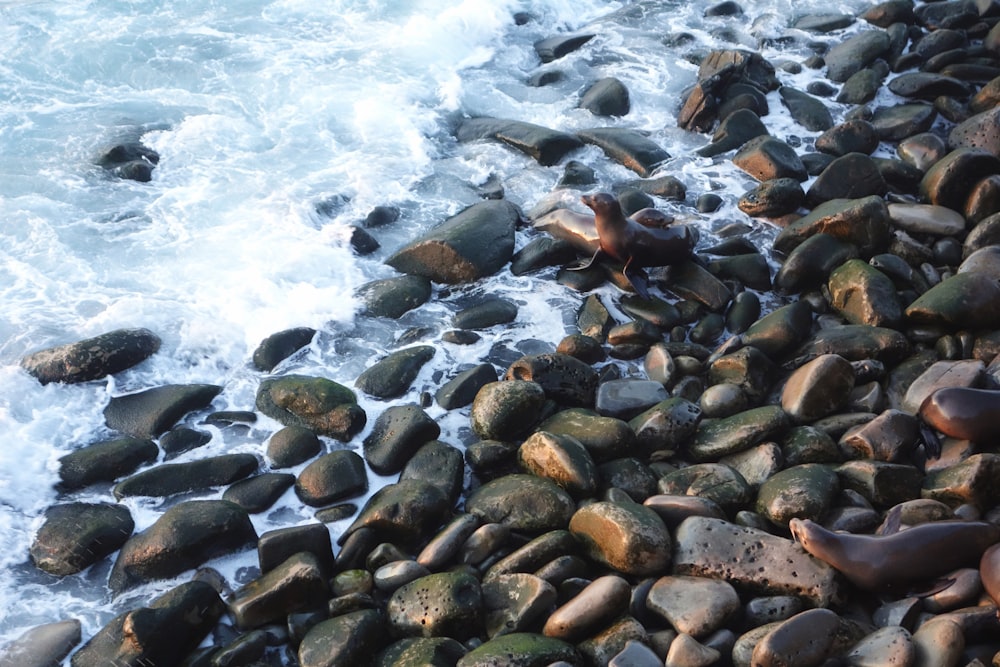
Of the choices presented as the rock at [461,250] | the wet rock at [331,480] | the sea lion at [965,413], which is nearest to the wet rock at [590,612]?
the wet rock at [331,480]

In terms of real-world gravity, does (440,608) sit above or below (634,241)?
below

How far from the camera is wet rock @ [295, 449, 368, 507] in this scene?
569 centimetres

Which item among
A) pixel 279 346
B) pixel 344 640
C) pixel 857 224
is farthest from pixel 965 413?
pixel 279 346

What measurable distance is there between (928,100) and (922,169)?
1.87m

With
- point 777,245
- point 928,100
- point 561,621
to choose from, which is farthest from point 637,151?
point 561,621

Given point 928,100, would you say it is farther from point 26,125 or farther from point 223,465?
point 26,125

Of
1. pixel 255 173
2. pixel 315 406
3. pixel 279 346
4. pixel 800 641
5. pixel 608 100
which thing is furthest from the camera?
pixel 608 100

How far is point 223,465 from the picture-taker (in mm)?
5875

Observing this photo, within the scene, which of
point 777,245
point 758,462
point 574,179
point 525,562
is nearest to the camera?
point 525,562

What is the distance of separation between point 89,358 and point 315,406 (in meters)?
1.94

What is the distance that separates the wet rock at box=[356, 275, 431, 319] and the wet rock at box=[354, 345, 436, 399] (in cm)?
68

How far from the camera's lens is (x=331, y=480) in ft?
18.7

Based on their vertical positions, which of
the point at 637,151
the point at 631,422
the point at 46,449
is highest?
the point at 637,151

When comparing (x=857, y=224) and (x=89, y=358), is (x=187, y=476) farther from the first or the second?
(x=857, y=224)
